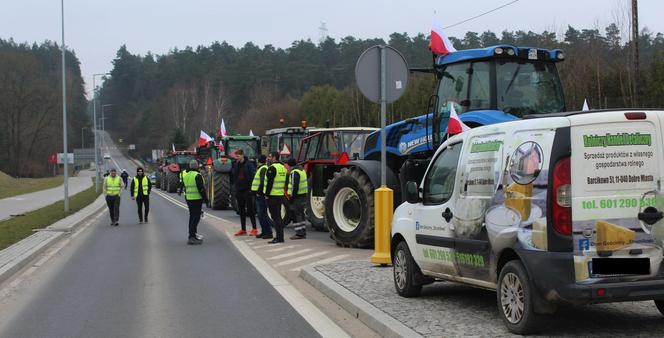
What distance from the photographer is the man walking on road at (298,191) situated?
14203mm

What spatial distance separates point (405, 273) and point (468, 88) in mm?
3605

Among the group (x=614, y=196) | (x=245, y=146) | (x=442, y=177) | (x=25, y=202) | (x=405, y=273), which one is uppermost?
(x=245, y=146)

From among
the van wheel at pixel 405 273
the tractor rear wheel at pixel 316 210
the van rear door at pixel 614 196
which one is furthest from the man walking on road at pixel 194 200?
the van rear door at pixel 614 196

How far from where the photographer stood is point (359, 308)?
6918 millimetres

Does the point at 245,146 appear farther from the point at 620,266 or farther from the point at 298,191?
the point at 620,266

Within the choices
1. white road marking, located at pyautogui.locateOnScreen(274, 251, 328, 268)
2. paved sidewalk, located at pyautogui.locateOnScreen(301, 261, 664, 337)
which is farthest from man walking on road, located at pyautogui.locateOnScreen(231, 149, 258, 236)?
paved sidewalk, located at pyautogui.locateOnScreen(301, 261, 664, 337)

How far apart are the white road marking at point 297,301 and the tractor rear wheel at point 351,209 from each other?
5.44ft

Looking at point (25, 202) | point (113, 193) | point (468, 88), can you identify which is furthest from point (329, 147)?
point (25, 202)

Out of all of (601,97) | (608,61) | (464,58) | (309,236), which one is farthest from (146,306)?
(608,61)

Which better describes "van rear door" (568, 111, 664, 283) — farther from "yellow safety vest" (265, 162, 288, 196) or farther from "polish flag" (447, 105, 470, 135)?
"yellow safety vest" (265, 162, 288, 196)

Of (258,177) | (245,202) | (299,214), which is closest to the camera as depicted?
(258,177)

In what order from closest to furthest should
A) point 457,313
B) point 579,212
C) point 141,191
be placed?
point 579,212 → point 457,313 → point 141,191

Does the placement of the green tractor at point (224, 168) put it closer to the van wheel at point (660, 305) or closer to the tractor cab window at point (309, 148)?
the tractor cab window at point (309, 148)

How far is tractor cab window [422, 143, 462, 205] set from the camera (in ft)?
22.3
